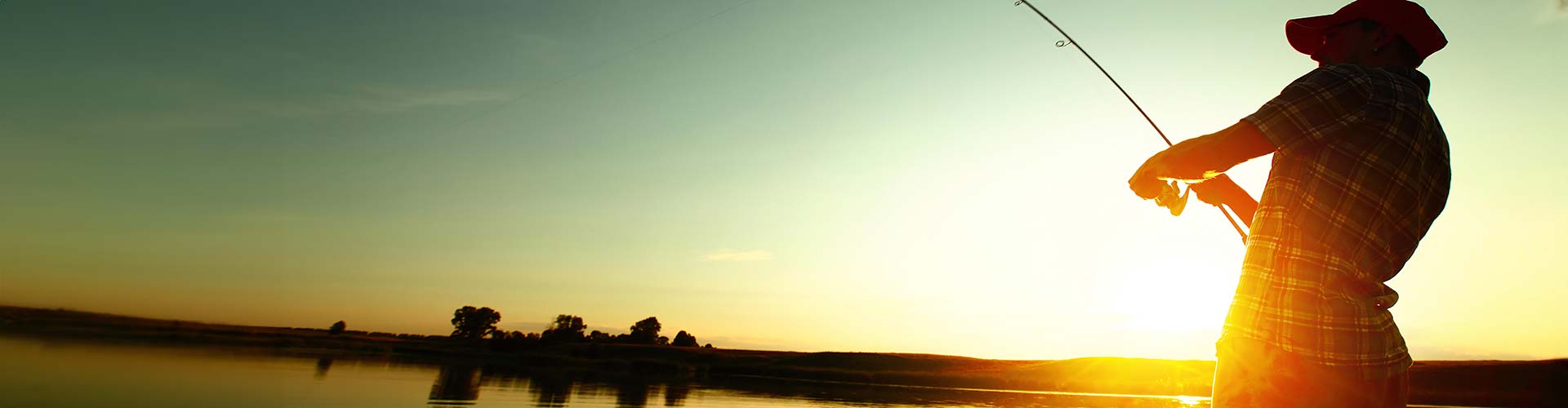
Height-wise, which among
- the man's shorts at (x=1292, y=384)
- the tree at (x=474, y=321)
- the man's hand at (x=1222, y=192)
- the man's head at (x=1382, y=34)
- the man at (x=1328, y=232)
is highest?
the man's head at (x=1382, y=34)

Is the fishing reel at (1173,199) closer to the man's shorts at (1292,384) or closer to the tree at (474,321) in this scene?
the man's shorts at (1292,384)

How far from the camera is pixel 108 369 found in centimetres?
2306

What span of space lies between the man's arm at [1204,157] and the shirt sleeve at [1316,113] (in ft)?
0.13

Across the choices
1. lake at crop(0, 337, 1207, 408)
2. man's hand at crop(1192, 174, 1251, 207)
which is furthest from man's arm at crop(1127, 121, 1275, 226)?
lake at crop(0, 337, 1207, 408)

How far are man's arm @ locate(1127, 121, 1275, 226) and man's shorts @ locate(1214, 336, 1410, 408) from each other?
498 mm

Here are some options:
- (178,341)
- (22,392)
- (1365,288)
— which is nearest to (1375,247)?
(1365,288)

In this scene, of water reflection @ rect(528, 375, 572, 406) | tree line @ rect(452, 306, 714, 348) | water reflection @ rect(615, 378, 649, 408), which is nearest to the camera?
water reflection @ rect(528, 375, 572, 406)

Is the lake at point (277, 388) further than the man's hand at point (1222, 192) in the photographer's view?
Yes

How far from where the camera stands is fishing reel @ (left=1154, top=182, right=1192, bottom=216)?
113 inches

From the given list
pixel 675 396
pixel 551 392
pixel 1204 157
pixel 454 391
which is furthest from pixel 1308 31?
pixel 675 396

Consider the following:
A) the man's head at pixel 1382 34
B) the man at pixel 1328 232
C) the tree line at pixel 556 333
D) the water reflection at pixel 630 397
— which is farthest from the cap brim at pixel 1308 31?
the tree line at pixel 556 333

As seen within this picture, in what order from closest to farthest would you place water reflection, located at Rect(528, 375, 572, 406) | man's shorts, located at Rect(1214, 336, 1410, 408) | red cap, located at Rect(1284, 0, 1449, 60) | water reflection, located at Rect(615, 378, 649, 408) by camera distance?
1. man's shorts, located at Rect(1214, 336, 1410, 408)
2. red cap, located at Rect(1284, 0, 1449, 60)
3. water reflection, located at Rect(528, 375, 572, 406)
4. water reflection, located at Rect(615, 378, 649, 408)

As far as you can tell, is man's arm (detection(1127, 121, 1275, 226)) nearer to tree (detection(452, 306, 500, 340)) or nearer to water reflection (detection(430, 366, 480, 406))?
water reflection (detection(430, 366, 480, 406))

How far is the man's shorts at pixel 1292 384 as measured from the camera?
1.82m
